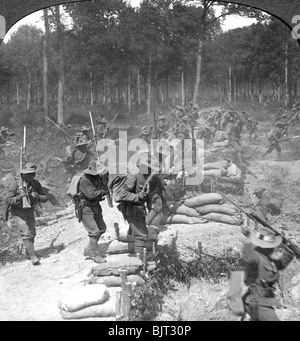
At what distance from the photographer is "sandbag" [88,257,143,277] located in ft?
16.6

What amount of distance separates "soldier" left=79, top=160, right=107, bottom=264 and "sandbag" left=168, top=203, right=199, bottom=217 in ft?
3.96

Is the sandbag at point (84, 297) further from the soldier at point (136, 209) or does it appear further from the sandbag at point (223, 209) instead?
the sandbag at point (223, 209)

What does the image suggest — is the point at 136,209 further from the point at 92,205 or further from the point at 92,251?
the point at 92,251

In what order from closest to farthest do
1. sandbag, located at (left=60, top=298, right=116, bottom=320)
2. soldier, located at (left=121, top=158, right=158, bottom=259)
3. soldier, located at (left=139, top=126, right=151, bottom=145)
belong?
sandbag, located at (left=60, top=298, right=116, bottom=320)
soldier, located at (left=121, top=158, right=158, bottom=259)
soldier, located at (left=139, top=126, right=151, bottom=145)

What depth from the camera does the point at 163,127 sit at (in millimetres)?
6520

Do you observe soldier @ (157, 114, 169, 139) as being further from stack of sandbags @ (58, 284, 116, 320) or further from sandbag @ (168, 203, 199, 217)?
stack of sandbags @ (58, 284, 116, 320)

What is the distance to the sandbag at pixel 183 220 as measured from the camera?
6.13 metres

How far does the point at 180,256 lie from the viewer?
5461mm

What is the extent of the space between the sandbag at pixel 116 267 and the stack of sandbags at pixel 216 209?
54.3 inches

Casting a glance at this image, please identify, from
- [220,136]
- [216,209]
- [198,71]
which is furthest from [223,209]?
[198,71]

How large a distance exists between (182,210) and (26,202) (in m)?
2.40

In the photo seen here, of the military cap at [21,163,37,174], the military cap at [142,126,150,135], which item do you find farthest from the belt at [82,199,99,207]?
the military cap at [142,126,150,135]

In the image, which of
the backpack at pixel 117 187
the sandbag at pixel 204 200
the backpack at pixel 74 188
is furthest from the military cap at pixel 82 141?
the sandbag at pixel 204 200

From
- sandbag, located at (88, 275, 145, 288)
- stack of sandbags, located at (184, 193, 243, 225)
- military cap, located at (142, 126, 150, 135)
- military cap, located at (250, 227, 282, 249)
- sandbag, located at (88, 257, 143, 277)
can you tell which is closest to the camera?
military cap, located at (250, 227, 282, 249)
